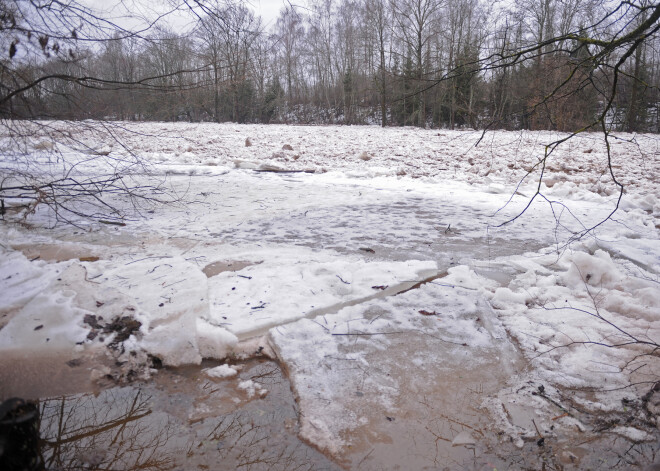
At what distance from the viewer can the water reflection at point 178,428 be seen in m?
1.60

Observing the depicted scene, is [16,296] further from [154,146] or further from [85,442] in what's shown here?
[154,146]

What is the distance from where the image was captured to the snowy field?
1.80 m

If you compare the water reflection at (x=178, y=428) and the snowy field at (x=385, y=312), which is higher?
the snowy field at (x=385, y=312)

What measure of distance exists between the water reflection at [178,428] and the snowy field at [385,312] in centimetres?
13

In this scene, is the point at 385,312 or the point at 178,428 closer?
the point at 178,428

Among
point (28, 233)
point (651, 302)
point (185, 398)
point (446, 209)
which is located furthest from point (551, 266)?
point (28, 233)

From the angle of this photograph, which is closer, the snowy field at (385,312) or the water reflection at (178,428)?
the water reflection at (178,428)

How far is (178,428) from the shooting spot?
1.76 metres

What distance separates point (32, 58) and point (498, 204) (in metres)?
5.87

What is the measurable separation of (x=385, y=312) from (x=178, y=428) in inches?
60.0

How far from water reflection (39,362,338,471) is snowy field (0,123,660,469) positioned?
0.43 ft

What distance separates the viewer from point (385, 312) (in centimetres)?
274

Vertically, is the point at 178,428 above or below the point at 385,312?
below

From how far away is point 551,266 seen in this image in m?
3.48
